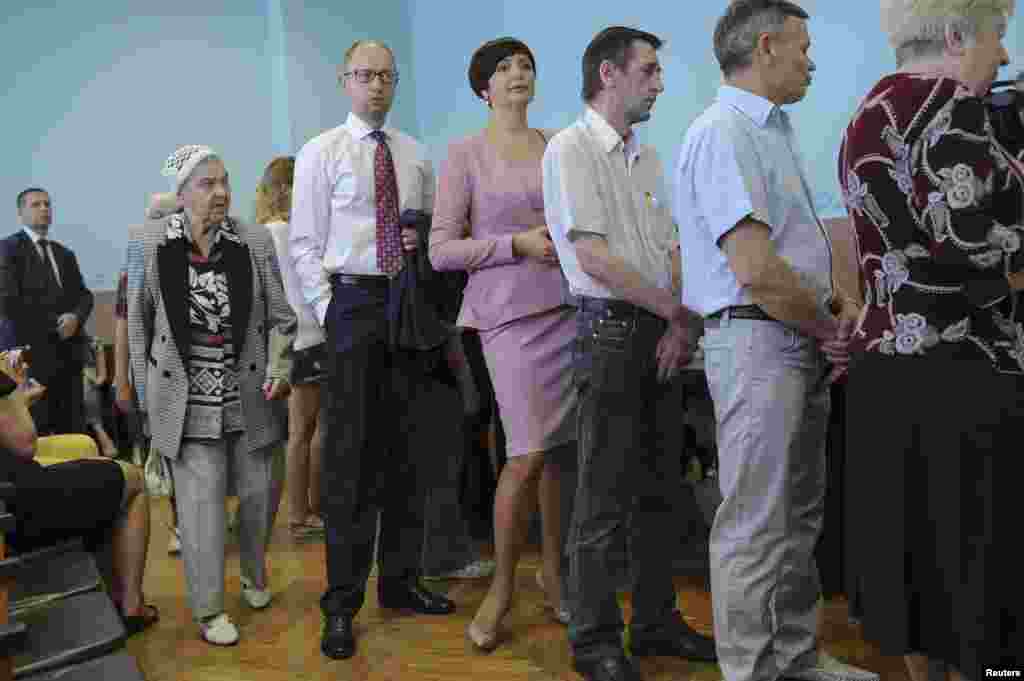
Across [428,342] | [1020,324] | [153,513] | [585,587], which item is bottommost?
[153,513]

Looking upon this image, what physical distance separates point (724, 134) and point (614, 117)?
0.46 meters

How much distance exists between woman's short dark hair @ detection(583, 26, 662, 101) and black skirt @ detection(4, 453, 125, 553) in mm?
1808

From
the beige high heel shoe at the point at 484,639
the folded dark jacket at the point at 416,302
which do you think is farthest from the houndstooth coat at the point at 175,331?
the beige high heel shoe at the point at 484,639

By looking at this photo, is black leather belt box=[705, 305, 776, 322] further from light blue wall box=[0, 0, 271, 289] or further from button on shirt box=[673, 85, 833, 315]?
light blue wall box=[0, 0, 271, 289]

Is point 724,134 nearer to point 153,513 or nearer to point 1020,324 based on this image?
point 1020,324

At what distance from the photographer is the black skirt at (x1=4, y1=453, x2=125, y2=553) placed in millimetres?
2619

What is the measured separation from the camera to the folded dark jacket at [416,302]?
2697 mm

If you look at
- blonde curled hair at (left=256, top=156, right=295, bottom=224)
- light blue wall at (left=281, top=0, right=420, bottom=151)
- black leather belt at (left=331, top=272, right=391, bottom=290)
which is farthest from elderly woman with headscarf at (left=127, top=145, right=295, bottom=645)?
light blue wall at (left=281, top=0, right=420, bottom=151)

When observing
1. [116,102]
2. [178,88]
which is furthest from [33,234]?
[178,88]

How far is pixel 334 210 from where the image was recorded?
9.16ft

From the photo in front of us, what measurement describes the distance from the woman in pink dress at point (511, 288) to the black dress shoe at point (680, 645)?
38cm

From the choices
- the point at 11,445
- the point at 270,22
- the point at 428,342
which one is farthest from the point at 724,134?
the point at 270,22

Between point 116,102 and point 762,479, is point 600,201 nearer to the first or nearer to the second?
point 762,479

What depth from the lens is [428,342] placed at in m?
2.71
